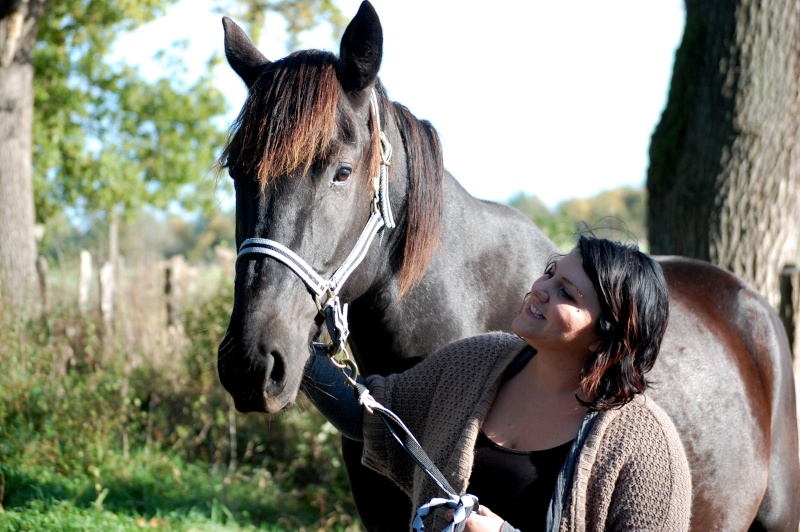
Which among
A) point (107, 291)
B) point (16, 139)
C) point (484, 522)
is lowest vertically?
point (107, 291)

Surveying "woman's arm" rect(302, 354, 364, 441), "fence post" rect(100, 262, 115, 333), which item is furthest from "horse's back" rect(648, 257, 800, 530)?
"fence post" rect(100, 262, 115, 333)

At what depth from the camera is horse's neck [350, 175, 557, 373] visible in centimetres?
249

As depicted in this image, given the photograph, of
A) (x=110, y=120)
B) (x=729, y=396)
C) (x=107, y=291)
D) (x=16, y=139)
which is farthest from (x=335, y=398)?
(x=110, y=120)

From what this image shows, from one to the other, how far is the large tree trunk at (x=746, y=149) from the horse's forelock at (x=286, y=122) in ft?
10.3

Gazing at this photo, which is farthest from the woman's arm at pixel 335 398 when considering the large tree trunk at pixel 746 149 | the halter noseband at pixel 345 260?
the large tree trunk at pixel 746 149

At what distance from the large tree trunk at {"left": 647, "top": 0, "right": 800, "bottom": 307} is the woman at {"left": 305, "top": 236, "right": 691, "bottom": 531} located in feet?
9.39

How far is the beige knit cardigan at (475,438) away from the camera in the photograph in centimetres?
180

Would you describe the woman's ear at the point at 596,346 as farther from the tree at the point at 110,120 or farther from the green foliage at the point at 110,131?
the green foliage at the point at 110,131

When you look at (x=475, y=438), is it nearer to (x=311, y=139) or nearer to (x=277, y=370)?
(x=277, y=370)

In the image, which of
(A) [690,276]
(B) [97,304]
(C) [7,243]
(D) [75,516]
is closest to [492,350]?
(A) [690,276]

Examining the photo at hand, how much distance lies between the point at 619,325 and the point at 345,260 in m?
0.78

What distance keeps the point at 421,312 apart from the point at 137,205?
1632cm

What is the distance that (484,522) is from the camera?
1.81 metres

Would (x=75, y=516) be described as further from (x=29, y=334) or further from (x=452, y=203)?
(x=452, y=203)
